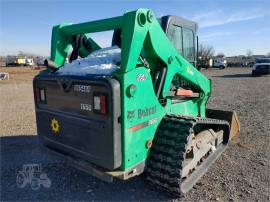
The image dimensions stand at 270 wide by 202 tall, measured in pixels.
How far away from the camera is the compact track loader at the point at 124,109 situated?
2.97m

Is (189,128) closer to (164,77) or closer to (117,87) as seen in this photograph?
(164,77)

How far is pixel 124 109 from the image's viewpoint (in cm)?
293

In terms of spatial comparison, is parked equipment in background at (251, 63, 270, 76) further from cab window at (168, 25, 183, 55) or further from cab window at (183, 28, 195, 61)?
cab window at (168, 25, 183, 55)

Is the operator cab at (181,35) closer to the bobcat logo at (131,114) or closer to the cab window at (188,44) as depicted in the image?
the cab window at (188,44)

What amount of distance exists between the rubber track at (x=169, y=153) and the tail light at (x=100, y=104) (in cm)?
88

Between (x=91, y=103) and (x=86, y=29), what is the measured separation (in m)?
1.13

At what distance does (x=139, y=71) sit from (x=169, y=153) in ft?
3.56

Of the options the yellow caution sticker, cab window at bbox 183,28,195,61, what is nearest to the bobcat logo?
the yellow caution sticker

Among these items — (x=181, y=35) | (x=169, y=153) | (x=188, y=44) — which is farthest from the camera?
(x=188, y=44)

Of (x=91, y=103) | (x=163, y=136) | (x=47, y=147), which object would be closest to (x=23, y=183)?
(x=47, y=147)

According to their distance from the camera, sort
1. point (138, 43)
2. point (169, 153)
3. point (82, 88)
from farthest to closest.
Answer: point (169, 153) < point (82, 88) < point (138, 43)

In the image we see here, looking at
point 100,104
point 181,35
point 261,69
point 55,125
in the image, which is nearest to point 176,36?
point 181,35

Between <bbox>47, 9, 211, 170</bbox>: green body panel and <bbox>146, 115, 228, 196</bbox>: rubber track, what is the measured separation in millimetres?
132

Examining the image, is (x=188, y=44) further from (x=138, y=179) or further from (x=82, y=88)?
(x=82, y=88)
